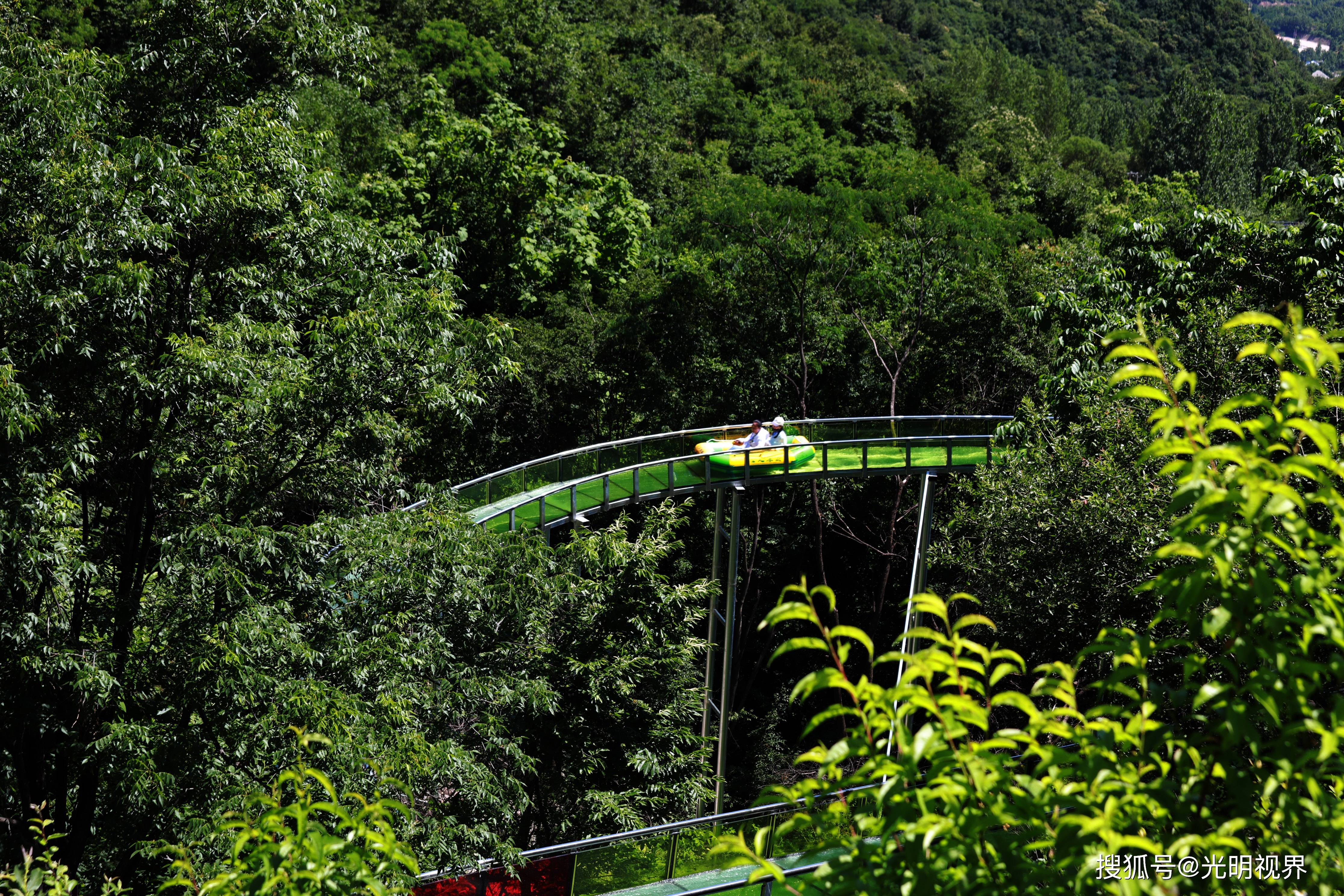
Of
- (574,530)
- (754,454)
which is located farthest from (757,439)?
(574,530)

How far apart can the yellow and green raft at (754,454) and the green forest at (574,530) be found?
12.0 ft

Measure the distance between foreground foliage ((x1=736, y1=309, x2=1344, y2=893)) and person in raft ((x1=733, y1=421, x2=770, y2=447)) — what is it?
57.9ft

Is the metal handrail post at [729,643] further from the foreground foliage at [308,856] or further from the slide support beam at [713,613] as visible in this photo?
the foreground foliage at [308,856]

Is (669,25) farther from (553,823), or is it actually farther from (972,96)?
(553,823)

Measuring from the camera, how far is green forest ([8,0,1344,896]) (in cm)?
308

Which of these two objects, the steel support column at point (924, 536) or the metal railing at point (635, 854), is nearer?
the metal railing at point (635, 854)

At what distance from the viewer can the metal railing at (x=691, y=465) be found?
708 inches

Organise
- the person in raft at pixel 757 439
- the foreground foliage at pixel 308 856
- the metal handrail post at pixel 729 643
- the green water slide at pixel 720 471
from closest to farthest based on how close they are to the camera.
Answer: the foreground foliage at pixel 308 856, the green water slide at pixel 720 471, the metal handrail post at pixel 729 643, the person in raft at pixel 757 439

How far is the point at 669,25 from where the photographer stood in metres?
58.7

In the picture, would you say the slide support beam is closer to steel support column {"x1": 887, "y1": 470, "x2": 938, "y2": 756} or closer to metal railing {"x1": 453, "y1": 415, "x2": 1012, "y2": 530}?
metal railing {"x1": 453, "y1": 415, "x2": 1012, "y2": 530}

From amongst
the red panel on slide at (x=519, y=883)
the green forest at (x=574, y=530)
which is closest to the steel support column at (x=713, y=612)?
the green forest at (x=574, y=530)

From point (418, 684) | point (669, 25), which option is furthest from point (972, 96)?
point (418, 684)

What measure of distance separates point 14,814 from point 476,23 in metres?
38.5

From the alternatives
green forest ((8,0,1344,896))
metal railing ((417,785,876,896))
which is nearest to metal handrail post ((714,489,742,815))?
green forest ((8,0,1344,896))
